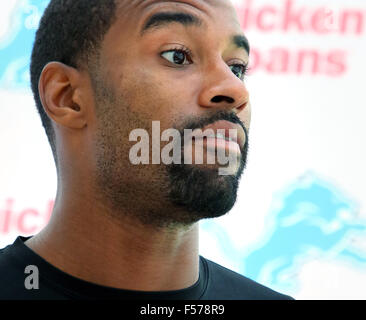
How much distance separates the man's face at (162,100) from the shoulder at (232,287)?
1.74 feet

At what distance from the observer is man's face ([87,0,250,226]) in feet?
7.46

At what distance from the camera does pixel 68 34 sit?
2.61 m

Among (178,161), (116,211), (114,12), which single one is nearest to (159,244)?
(116,211)

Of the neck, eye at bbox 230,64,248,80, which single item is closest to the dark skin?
the neck

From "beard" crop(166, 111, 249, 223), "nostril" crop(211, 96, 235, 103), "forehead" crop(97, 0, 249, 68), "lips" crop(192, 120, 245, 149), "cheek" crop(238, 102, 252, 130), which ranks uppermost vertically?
"forehead" crop(97, 0, 249, 68)

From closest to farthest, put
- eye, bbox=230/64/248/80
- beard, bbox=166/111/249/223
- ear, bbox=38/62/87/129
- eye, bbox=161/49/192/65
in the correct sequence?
beard, bbox=166/111/249/223 → eye, bbox=161/49/192/65 → ear, bbox=38/62/87/129 → eye, bbox=230/64/248/80

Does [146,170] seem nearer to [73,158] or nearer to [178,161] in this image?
[178,161]

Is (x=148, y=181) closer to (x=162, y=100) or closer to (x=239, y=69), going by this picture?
(x=162, y=100)

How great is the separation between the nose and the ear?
56cm

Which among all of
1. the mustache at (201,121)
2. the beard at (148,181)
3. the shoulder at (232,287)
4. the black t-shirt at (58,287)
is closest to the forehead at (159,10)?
the beard at (148,181)

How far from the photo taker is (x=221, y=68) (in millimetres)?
2371

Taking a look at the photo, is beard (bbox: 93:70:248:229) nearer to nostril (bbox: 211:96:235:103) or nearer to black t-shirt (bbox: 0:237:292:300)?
nostril (bbox: 211:96:235:103)

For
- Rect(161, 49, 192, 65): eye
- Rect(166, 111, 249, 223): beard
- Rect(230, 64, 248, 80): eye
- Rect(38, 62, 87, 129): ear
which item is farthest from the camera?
Rect(230, 64, 248, 80): eye
